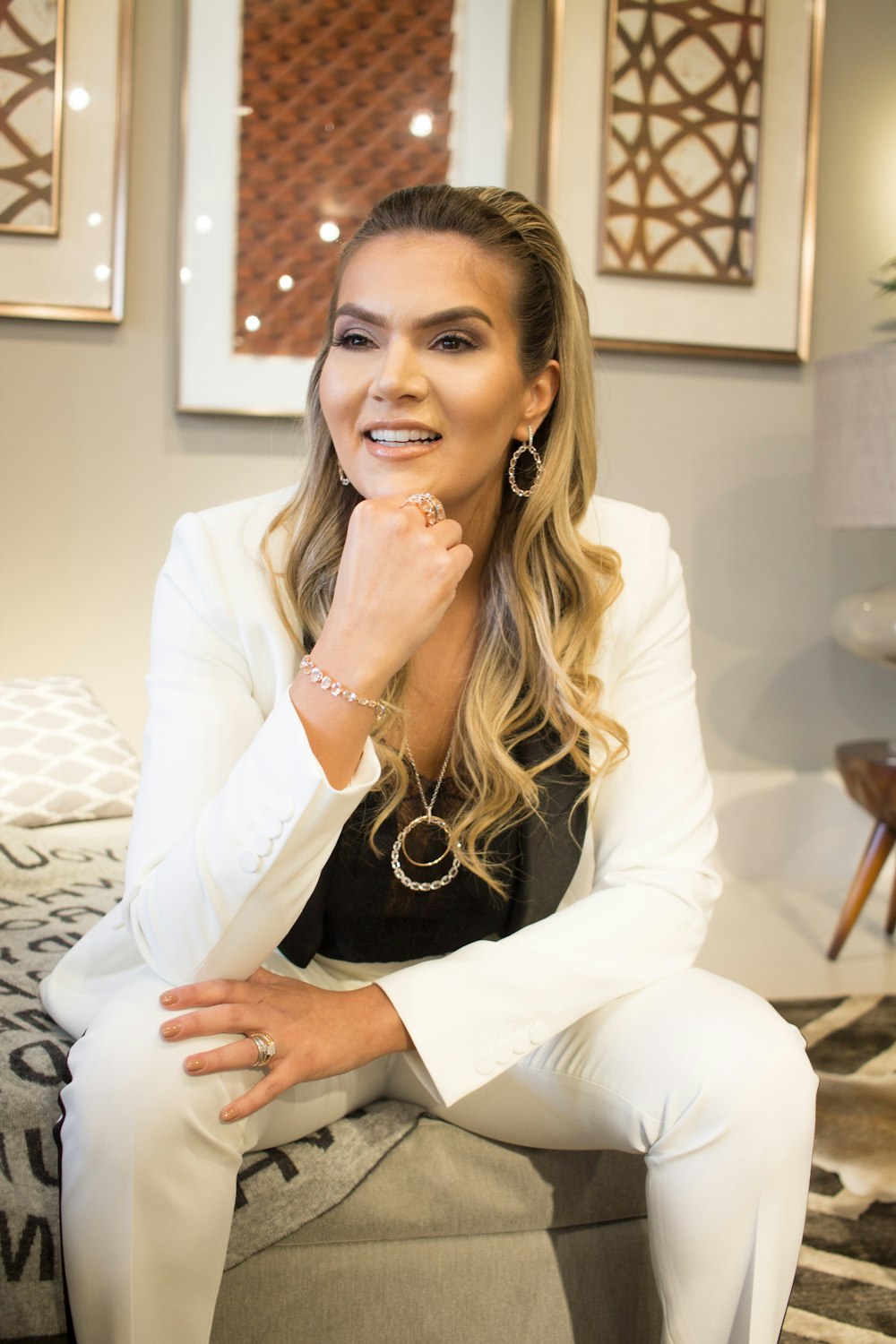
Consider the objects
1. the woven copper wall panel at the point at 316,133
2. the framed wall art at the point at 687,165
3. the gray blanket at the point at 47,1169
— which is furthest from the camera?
the framed wall art at the point at 687,165

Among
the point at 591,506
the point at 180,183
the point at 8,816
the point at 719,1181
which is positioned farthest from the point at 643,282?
the point at 719,1181

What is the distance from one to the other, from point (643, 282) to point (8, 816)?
6.56 feet

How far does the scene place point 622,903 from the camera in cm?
127

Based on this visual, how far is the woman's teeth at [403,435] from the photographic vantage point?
1309 millimetres

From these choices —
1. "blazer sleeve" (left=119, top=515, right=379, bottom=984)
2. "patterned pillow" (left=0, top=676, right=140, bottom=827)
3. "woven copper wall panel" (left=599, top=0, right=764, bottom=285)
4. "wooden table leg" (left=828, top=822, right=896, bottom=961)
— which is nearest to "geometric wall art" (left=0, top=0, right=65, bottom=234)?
"patterned pillow" (left=0, top=676, right=140, bottom=827)

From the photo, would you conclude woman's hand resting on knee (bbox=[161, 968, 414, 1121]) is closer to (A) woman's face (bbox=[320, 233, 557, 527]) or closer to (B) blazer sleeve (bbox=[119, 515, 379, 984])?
(B) blazer sleeve (bbox=[119, 515, 379, 984])

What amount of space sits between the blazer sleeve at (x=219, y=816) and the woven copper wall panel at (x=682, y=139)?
2.13 metres

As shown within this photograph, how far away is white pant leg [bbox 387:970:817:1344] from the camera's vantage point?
1062 millimetres

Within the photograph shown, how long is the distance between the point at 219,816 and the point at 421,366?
1.78 feet

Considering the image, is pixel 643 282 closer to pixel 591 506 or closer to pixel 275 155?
pixel 275 155

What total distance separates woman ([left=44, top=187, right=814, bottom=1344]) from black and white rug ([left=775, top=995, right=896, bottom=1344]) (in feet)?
1.60

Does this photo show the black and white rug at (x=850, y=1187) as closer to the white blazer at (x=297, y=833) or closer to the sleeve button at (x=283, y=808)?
the white blazer at (x=297, y=833)

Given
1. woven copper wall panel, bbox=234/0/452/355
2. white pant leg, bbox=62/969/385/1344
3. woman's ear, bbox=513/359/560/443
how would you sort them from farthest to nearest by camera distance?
woven copper wall panel, bbox=234/0/452/355 → woman's ear, bbox=513/359/560/443 → white pant leg, bbox=62/969/385/1344

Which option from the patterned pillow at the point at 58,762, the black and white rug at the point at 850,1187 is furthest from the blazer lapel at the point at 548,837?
the patterned pillow at the point at 58,762
